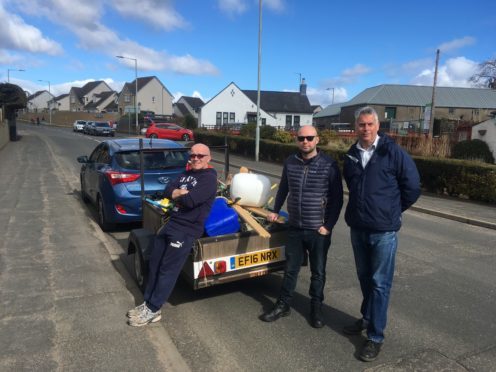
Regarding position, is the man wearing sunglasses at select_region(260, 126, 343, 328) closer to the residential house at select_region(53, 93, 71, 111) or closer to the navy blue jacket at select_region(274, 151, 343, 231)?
the navy blue jacket at select_region(274, 151, 343, 231)

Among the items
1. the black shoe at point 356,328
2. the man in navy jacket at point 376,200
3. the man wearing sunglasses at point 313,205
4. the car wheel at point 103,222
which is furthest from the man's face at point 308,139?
the car wheel at point 103,222

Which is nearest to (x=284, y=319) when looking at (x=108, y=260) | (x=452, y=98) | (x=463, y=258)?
(x=108, y=260)

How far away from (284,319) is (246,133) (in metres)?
26.3

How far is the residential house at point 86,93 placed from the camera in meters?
116

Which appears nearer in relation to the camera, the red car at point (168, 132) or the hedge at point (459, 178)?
the hedge at point (459, 178)

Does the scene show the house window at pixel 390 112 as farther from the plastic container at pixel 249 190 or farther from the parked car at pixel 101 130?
the plastic container at pixel 249 190

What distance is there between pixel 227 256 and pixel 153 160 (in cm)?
355

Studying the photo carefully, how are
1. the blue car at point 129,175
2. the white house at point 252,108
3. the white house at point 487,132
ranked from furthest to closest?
the white house at point 252,108 < the white house at point 487,132 < the blue car at point 129,175

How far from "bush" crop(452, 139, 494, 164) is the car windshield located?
15.8 metres

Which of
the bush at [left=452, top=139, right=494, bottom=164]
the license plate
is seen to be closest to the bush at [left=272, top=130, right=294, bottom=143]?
the bush at [left=452, top=139, right=494, bottom=164]

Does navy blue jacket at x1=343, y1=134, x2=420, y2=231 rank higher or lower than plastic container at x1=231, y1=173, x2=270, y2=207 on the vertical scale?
higher

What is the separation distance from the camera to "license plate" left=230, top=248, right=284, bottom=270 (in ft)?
13.4

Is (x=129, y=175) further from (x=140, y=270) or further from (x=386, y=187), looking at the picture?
(x=386, y=187)

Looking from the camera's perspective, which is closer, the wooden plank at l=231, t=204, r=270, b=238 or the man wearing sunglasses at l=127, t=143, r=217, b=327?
the man wearing sunglasses at l=127, t=143, r=217, b=327
